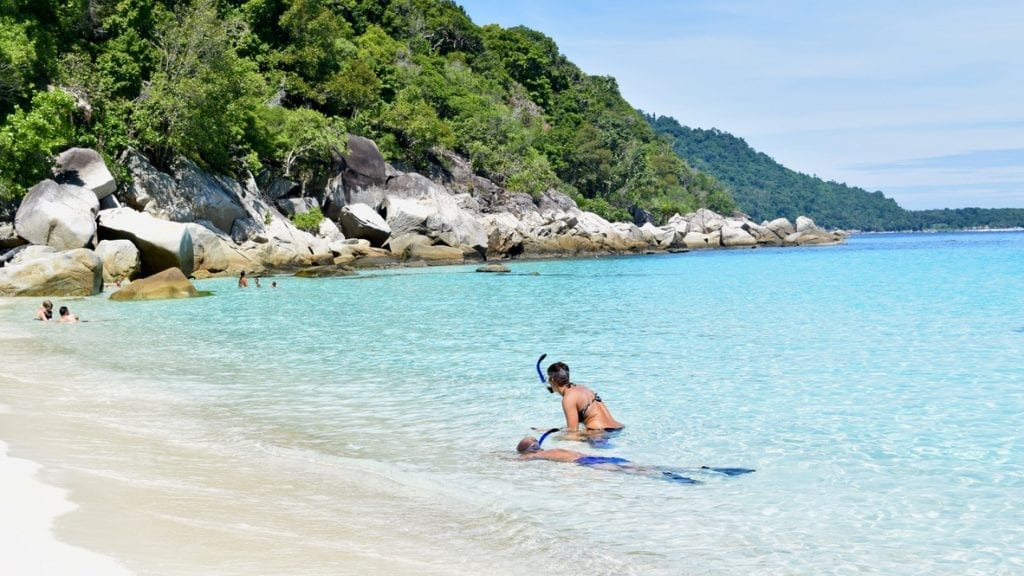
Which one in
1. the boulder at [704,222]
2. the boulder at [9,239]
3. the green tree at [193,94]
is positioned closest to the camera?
the boulder at [9,239]

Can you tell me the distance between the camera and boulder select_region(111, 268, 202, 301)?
22.3m

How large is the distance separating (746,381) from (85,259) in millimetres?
19772

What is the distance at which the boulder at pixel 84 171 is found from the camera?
28.0 meters

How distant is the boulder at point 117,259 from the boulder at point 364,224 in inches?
599

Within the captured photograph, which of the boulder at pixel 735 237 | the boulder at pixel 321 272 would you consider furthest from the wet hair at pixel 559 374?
the boulder at pixel 735 237

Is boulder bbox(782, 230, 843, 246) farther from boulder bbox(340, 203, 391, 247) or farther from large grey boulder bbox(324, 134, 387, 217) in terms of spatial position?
boulder bbox(340, 203, 391, 247)

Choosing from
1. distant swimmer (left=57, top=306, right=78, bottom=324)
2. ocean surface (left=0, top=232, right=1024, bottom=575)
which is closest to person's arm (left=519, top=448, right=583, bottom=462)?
ocean surface (left=0, top=232, right=1024, bottom=575)

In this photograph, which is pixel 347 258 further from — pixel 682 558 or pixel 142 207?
pixel 682 558

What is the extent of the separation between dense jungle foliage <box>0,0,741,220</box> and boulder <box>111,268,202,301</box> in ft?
23.8

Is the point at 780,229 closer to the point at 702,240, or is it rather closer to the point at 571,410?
the point at 702,240

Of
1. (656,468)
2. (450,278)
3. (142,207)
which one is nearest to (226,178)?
(142,207)

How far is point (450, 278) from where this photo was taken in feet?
106

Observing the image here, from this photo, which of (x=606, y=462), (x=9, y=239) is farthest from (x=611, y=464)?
(x=9, y=239)

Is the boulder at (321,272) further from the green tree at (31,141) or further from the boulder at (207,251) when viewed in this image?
the green tree at (31,141)
